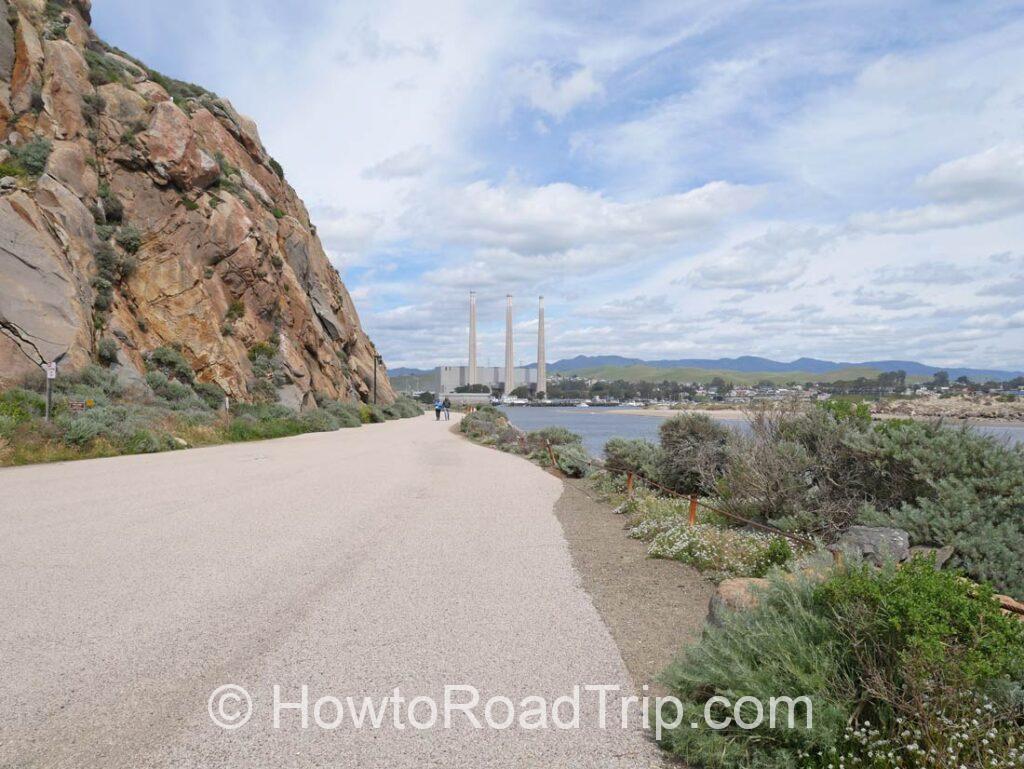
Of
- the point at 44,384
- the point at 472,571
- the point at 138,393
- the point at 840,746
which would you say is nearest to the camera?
the point at 840,746

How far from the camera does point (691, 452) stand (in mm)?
12867

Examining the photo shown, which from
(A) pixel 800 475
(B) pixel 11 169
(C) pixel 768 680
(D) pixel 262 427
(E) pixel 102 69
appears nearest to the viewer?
(C) pixel 768 680

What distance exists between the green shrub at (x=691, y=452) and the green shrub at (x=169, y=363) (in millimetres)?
21589

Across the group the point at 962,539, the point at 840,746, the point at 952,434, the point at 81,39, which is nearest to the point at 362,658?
the point at 840,746

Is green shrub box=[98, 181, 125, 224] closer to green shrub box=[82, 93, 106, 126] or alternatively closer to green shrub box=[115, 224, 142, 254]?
green shrub box=[115, 224, 142, 254]

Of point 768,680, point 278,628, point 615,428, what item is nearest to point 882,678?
point 768,680

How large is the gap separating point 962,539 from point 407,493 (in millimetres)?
9001

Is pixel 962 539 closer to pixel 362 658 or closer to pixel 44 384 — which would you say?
pixel 362 658

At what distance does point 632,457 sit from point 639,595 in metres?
8.54

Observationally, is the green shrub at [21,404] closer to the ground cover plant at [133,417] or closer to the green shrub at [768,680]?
the ground cover plant at [133,417]

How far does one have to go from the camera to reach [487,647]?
16.0 ft

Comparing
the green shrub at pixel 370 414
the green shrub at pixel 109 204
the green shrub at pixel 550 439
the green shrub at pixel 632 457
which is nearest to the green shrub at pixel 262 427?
the green shrub at pixel 550 439

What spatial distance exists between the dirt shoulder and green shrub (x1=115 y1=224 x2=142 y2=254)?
26.3 metres

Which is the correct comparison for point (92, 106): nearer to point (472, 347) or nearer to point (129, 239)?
point (129, 239)
